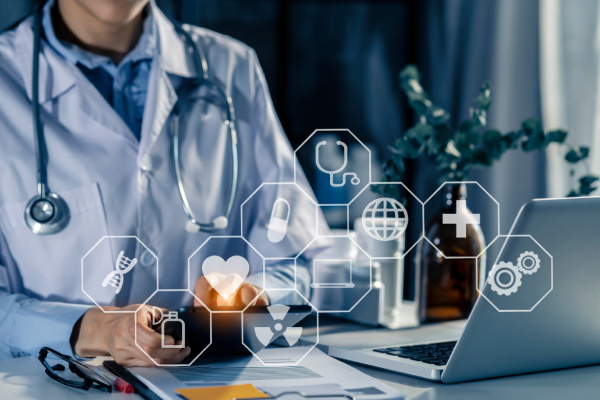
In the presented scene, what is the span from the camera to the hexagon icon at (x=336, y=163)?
182cm

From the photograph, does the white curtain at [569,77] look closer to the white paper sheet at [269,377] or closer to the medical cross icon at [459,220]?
the medical cross icon at [459,220]

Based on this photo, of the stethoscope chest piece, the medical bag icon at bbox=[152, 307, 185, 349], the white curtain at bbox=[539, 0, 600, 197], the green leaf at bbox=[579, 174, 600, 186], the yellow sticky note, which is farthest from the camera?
the white curtain at bbox=[539, 0, 600, 197]

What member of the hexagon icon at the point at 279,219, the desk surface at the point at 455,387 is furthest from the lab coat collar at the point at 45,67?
the desk surface at the point at 455,387

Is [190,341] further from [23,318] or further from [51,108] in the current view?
[51,108]

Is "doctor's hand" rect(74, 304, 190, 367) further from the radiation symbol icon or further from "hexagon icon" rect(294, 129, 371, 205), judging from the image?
"hexagon icon" rect(294, 129, 371, 205)

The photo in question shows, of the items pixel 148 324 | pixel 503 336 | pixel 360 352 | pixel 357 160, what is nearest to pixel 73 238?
pixel 148 324

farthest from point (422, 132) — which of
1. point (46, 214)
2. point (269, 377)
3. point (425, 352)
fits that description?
point (46, 214)

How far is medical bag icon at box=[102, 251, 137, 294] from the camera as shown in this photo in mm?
972

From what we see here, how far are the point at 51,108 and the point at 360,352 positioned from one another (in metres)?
0.68

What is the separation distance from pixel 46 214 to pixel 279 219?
411 mm

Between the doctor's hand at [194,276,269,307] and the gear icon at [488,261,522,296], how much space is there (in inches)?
11.1

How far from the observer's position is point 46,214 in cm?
90

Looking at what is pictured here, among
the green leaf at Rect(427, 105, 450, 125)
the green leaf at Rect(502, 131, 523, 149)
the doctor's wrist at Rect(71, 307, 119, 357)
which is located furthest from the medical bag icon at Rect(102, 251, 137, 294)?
the green leaf at Rect(502, 131, 523, 149)

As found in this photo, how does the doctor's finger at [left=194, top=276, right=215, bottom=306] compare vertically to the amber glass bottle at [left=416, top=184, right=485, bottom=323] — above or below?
above
